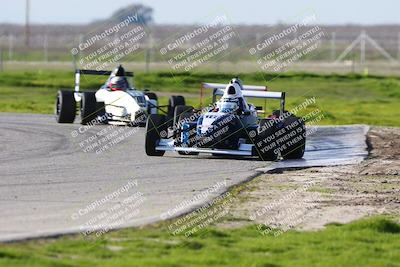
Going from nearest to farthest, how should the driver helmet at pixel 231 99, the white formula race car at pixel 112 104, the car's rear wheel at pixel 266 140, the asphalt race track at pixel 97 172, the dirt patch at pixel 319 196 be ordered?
the asphalt race track at pixel 97 172
the dirt patch at pixel 319 196
the car's rear wheel at pixel 266 140
the driver helmet at pixel 231 99
the white formula race car at pixel 112 104

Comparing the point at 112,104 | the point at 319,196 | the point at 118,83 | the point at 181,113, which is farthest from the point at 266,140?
the point at 118,83

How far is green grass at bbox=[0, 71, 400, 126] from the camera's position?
3969 centimetres

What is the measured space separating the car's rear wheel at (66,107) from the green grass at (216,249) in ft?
56.6

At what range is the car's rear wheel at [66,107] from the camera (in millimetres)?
29344

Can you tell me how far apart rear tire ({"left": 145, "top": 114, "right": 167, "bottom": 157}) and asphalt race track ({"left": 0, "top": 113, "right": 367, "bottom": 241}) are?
18 cm

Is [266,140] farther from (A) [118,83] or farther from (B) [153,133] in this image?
(A) [118,83]

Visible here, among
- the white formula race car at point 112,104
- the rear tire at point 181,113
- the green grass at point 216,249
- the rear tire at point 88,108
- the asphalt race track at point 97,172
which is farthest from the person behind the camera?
the rear tire at point 88,108

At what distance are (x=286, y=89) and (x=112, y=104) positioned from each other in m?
23.0

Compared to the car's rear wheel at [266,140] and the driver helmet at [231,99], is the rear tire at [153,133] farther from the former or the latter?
the car's rear wheel at [266,140]

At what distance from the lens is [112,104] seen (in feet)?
94.7

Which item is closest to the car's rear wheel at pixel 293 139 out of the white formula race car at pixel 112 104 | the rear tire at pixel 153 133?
the rear tire at pixel 153 133

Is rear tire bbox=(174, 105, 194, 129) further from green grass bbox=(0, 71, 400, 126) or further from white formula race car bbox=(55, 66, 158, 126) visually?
green grass bbox=(0, 71, 400, 126)

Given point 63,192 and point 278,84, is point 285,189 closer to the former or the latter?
point 63,192

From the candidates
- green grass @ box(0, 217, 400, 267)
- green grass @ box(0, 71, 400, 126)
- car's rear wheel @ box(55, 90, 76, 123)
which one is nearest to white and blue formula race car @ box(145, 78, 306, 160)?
car's rear wheel @ box(55, 90, 76, 123)
